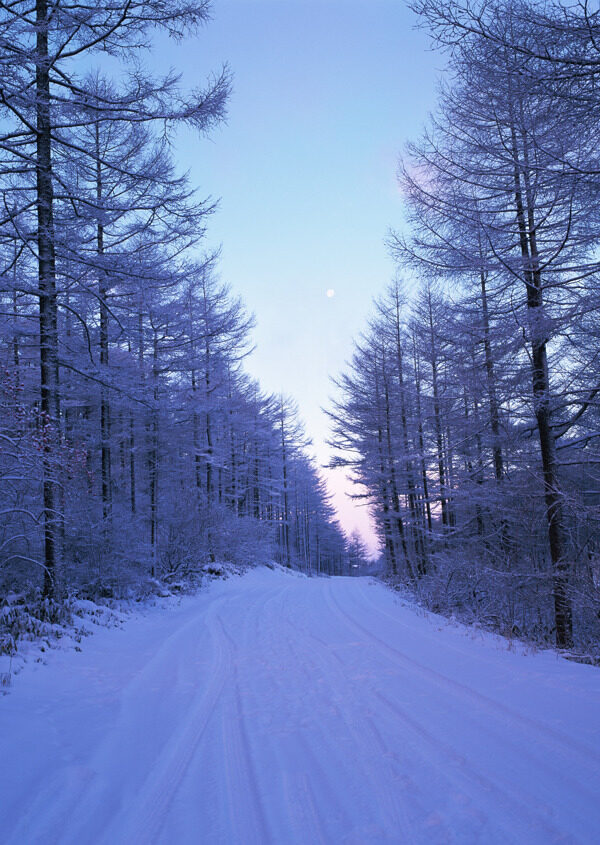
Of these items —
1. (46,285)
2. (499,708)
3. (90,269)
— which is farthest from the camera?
(90,269)

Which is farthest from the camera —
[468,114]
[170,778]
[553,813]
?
[468,114]

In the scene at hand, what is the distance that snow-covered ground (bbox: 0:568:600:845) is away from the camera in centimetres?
214

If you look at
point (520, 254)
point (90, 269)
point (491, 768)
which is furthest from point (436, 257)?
point (491, 768)

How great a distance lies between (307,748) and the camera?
291 centimetres

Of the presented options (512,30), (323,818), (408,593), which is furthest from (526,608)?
(512,30)

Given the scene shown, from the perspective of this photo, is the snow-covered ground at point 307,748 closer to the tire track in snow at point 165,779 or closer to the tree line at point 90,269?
the tire track in snow at point 165,779

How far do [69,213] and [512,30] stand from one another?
8126 millimetres

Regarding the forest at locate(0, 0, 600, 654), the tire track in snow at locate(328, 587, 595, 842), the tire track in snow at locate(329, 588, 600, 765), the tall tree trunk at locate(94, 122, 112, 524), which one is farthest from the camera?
the tall tree trunk at locate(94, 122, 112, 524)

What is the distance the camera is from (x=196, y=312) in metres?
20.0

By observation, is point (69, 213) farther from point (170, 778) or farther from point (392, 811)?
point (392, 811)

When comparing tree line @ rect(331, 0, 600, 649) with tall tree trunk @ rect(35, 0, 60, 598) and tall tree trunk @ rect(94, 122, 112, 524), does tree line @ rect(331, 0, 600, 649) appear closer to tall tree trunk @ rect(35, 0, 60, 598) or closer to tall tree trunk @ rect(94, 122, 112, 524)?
tall tree trunk @ rect(35, 0, 60, 598)

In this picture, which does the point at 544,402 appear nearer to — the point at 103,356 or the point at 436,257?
the point at 436,257

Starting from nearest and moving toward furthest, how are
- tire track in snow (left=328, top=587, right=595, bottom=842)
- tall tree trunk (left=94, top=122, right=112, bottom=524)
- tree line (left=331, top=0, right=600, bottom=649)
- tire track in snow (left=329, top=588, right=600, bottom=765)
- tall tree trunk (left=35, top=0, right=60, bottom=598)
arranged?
tire track in snow (left=328, top=587, right=595, bottom=842)
tire track in snow (left=329, top=588, right=600, bottom=765)
tree line (left=331, top=0, right=600, bottom=649)
tall tree trunk (left=35, top=0, right=60, bottom=598)
tall tree trunk (left=94, top=122, right=112, bottom=524)

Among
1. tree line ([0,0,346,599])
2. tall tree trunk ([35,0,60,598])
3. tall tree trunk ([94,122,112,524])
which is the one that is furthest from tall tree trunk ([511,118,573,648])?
tall tree trunk ([94,122,112,524])
